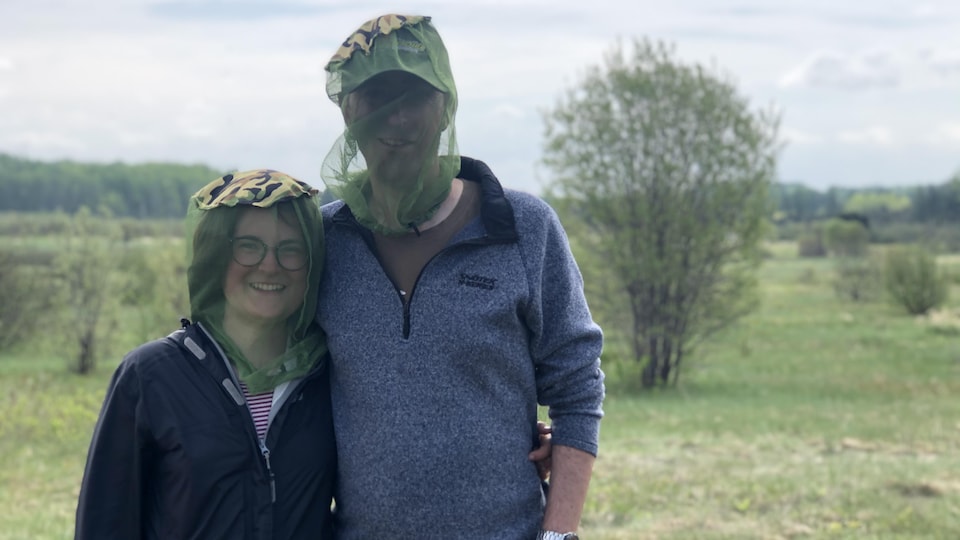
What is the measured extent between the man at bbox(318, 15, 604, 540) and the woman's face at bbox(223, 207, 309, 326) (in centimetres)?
10

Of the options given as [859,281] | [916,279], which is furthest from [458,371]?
[859,281]

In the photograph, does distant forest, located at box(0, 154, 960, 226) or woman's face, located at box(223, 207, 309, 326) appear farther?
distant forest, located at box(0, 154, 960, 226)

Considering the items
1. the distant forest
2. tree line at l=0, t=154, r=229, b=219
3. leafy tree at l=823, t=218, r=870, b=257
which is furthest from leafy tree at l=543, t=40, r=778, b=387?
tree line at l=0, t=154, r=229, b=219

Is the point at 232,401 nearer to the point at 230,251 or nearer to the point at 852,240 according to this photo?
the point at 230,251

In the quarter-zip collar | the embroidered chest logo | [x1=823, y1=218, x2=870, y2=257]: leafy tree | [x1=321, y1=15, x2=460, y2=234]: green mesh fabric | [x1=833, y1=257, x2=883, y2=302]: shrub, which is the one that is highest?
[x1=321, y1=15, x2=460, y2=234]: green mesh fabric

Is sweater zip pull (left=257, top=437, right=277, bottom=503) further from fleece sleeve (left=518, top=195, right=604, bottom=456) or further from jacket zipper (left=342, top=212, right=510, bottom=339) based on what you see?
fleece sleeve (left=518, top=195, right=604, bottom=456)

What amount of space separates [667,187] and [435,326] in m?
16.0

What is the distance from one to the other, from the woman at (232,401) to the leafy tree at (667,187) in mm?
15688

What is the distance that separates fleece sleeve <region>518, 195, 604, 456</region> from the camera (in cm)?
254

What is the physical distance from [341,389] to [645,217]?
620 inches

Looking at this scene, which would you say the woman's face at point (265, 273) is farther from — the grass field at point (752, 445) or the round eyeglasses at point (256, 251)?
the grass field at point (752, 445)

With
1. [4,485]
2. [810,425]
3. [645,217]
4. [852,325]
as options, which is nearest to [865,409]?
[810,425]

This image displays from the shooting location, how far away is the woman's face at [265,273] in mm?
2494

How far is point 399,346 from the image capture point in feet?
8.01
